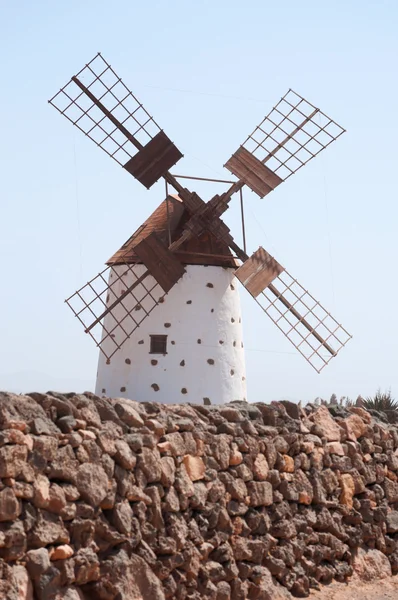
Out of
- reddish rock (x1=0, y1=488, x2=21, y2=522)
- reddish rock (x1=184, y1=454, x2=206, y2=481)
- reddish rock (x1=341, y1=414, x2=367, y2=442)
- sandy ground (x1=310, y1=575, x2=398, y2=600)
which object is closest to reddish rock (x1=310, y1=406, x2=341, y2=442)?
reddish rock (x1=341, y1=414, x2=367, y2=442)

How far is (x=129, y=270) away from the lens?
1430cm

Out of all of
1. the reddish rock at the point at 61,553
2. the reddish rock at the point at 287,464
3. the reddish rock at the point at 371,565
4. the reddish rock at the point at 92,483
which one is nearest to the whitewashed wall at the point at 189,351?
the reddish rock at the point at 371,565

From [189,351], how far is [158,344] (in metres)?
0.44

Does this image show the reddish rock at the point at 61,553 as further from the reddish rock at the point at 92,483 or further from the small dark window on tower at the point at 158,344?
the small dark window on tower at the point at 158,344

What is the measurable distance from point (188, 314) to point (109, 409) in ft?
18.5

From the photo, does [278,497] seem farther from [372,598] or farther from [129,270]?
A: [129,270]

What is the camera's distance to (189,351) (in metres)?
13.8

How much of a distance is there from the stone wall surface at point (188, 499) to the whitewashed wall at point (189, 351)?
237 cm

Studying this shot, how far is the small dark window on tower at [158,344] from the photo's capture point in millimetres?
13867

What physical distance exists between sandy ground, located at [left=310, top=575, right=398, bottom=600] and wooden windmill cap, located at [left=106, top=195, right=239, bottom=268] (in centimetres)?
495

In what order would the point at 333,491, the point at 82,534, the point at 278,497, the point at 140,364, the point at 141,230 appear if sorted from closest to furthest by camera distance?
the point at 82,534, the point at 278,497, the point at 333,491, the point at 140,364, the point at 141,230

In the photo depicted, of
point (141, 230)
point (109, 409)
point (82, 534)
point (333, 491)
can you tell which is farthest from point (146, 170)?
point (82, 534)

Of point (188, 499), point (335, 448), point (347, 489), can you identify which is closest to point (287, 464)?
point (335, 448)

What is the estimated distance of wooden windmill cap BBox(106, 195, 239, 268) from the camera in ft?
46.5
